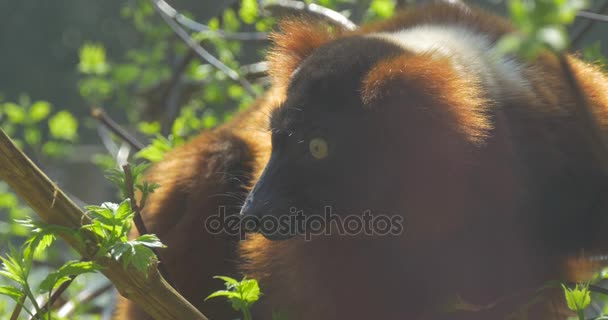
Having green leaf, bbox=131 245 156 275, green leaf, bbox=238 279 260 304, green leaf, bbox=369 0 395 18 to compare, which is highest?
green leaf, bbox=369 0 395 18

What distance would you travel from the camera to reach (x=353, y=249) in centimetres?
233

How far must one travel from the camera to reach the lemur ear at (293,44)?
8.66ft

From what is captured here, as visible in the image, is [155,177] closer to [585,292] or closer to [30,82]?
[585,292]

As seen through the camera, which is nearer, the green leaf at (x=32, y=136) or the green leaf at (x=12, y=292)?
the green leaf at (x=12, y=292)

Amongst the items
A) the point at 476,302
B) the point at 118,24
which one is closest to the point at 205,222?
the point at 476,302

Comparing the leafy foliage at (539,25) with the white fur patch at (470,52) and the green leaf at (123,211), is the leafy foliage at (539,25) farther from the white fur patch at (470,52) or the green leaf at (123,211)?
the white fur patch at (470,52)

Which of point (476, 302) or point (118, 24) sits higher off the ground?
point (476, 302)

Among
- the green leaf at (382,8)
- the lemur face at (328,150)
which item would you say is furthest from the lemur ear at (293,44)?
the green leaf at (382,8)

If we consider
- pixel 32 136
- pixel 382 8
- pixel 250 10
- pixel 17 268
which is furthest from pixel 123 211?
pixel 32 136

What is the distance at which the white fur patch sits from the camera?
235cm

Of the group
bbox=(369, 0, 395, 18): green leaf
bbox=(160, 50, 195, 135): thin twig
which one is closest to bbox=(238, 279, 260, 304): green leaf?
bbox=(369, 0, 395, 18): green leaf

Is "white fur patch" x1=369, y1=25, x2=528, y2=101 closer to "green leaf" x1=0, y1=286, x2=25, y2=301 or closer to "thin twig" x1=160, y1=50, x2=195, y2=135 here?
"green leaf" x1=0, y1=286, x2=25, y2=301

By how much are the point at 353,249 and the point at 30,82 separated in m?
13.6

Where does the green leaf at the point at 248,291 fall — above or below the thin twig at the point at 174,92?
above
